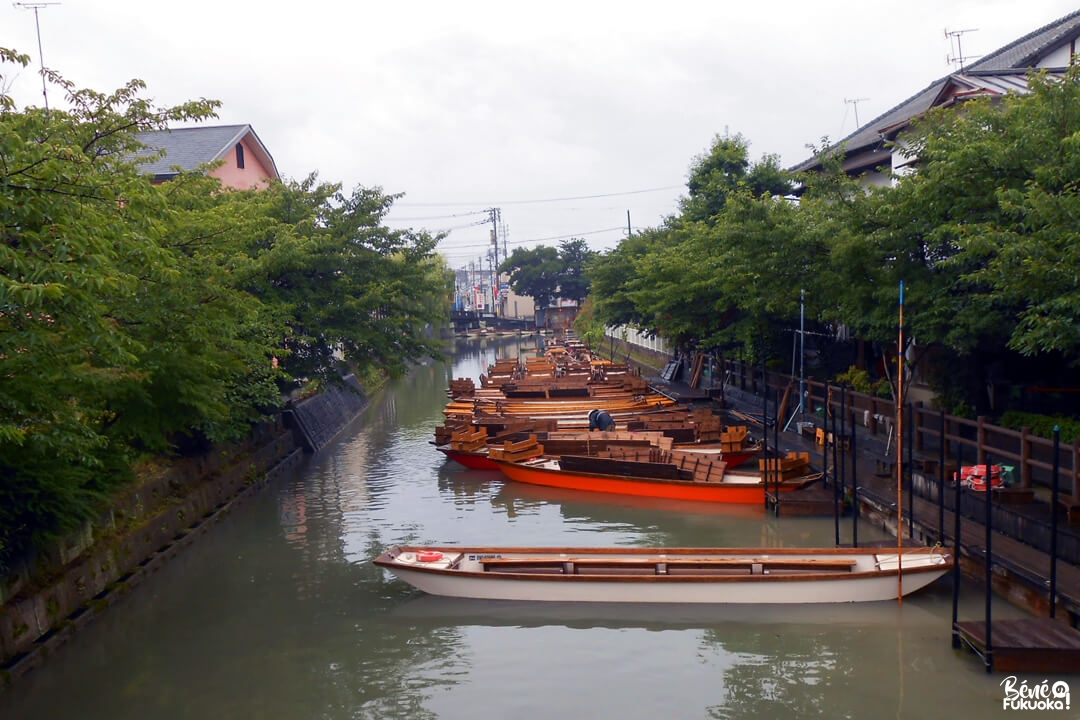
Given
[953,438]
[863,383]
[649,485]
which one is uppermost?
[863,383]

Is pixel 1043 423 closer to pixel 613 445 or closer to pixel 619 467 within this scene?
pixel 619 467

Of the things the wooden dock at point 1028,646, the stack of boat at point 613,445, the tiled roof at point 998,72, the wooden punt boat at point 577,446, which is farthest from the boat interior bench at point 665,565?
the tiled roof at point 998,72

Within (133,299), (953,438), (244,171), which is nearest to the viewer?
(133,299)

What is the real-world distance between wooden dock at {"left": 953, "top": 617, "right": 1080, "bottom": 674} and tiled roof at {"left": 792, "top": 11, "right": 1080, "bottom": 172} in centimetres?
1214

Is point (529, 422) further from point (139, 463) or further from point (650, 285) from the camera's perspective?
point (139, 463)

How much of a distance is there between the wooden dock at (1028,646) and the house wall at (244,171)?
2879cm

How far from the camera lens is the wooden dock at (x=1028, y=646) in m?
8.95

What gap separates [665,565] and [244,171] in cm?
2981

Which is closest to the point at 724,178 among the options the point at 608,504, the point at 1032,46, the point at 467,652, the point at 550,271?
the point at 1032,46

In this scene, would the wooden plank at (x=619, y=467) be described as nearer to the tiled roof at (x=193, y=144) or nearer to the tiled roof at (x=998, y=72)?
the tiled roof at (x=998, y=72)

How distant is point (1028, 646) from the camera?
9.07 metres

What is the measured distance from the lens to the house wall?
32.6 metres

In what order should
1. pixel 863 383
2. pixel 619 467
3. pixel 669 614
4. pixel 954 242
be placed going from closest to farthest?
pixel 669 614, pixel 954 242, pixel 619 467, pixel 863 383

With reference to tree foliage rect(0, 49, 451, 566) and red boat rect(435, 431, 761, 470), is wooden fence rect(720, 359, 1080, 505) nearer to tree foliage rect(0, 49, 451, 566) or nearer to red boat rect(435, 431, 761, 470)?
red boat rect(435, 431, 761, 470)
